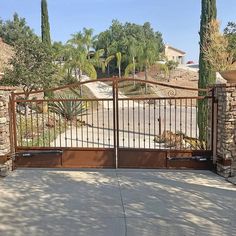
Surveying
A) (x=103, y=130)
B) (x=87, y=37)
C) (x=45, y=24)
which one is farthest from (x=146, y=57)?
(x=103, y=130)

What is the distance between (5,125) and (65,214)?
3418mm

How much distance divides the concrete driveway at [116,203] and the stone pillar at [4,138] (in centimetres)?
29

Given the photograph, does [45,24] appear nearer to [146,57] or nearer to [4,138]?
[4,138]

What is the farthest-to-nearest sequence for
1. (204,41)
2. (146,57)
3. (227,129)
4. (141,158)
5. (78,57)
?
(146,57), (78,57), (204,41), (141,158), (227,129)

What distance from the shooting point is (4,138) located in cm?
767

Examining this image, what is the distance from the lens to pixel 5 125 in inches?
303

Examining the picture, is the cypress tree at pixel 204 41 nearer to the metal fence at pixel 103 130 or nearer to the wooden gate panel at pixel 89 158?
the metal fence at pixel 103 130

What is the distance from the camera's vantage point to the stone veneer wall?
23.5ft

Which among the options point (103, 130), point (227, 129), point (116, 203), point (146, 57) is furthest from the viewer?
point (146, 57)

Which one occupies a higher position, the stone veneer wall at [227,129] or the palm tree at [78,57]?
the palm tree at [78,57]

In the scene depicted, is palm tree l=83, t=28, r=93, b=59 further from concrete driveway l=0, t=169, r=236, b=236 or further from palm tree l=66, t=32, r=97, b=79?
concrete driveway l=0, t=169, r=236, b=236

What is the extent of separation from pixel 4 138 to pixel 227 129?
4723mm

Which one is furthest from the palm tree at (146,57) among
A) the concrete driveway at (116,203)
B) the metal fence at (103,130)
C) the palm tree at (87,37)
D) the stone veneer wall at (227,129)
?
the concrete driveway at (116,203)

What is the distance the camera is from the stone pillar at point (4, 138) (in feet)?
24.7
